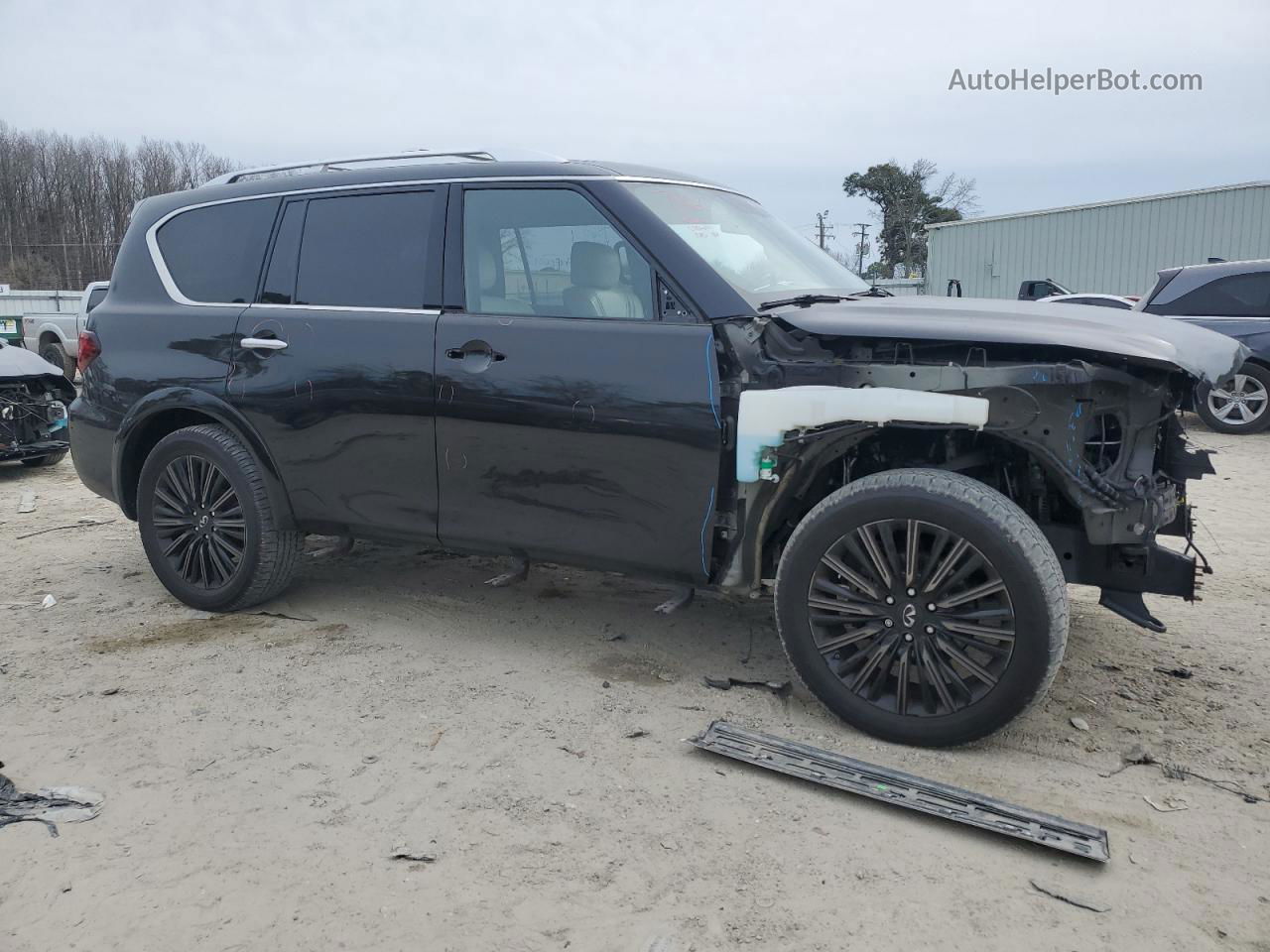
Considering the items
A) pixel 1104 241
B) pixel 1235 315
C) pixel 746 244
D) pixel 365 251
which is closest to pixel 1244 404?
pixel 1235 315

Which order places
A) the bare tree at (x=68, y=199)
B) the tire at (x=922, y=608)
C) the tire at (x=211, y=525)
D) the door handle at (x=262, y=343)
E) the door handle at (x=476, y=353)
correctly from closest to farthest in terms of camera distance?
the tire at (x=922, y=608) → the door handle at (x=476, y=353) → the door handle at (x=262, y=343) → the tire at (x=211, y=525) → the bare tree at (x=68, y=199)

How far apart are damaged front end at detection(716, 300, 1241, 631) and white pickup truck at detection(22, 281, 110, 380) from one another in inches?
680

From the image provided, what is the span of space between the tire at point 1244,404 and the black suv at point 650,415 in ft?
25.4

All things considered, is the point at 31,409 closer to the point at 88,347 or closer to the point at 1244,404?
the point at 88,347

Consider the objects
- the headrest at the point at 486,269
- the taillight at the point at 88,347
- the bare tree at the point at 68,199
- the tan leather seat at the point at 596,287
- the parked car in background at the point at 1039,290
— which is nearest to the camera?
the tan leather seat at the point at 596,287

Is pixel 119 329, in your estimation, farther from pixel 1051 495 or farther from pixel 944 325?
pixel 1051 495

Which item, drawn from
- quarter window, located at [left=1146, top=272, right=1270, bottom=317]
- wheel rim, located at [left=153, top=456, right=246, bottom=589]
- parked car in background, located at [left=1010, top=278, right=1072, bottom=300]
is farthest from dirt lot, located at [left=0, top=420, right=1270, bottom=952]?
parked car in background, located at [left=1010, top=278, right=1072, bottom=300]

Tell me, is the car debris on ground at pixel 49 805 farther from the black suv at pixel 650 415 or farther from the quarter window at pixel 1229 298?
the quarter window at pixel 1229 298

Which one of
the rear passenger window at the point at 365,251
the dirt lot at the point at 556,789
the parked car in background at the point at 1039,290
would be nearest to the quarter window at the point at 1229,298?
the dirt lot at the point at 556,789

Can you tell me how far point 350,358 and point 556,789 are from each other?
2078mm

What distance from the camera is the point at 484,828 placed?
116 inches

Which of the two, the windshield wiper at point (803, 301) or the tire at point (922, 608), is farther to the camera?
the windshield wiper at point (803, 301)

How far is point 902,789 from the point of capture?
3102 mm

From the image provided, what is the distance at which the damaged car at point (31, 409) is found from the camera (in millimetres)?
9086
